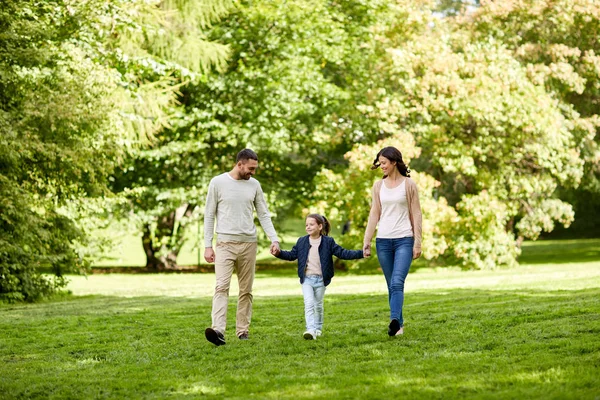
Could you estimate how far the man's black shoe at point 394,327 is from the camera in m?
8.40

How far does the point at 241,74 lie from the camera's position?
26.2 meters

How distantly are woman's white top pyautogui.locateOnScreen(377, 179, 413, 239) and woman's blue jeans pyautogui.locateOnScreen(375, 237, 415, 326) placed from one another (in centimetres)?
7

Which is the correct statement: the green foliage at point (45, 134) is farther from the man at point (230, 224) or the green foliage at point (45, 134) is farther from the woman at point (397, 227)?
the woman at point (397, 227)

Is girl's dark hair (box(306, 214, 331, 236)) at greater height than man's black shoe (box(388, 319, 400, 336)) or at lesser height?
greater

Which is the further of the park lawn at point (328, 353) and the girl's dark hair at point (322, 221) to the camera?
the girl's dark hair at point (322, 221)

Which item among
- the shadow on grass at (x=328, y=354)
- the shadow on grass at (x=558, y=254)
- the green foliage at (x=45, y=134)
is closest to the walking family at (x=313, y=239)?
the shadow on grass at (x=328, y=354)

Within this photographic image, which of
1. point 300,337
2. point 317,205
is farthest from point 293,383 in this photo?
point 317,205

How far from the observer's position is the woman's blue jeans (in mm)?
8461

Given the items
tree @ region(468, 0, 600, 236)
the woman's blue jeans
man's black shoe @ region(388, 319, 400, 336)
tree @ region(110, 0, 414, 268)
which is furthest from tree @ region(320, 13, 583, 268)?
man's black shoe @ region(388, 319, 400, 336)

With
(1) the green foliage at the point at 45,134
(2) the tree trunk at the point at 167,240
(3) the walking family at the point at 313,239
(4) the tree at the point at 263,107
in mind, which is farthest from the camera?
(2) the tree trunk at the point at 167,240

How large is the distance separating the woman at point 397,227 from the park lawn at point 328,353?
0.46 metres

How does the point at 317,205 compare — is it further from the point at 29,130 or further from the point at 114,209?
the point at 29,130

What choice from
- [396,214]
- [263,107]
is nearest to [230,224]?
[396,214]

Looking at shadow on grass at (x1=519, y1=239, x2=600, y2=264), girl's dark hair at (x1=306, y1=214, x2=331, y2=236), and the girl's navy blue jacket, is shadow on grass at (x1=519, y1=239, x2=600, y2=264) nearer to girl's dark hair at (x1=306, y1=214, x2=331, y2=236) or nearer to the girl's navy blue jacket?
girl's dark hair at (x1=306, y1=214, x2=331, y2=236)
